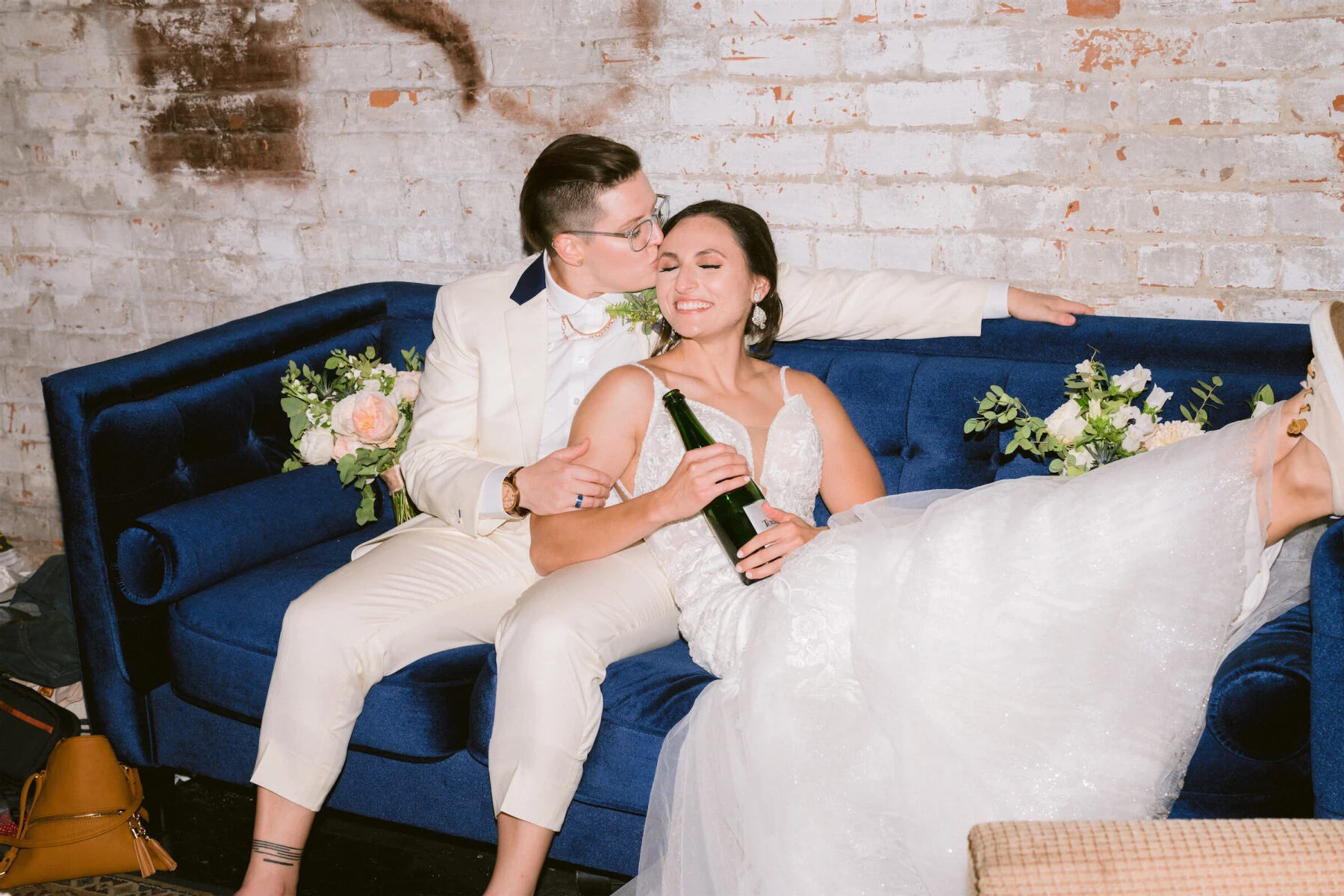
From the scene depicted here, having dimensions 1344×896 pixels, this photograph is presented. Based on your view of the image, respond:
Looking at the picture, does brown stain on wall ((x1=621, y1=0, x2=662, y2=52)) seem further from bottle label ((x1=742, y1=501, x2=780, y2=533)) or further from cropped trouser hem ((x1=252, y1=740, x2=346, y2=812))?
cropped trouser hem ((x1=252, y1=740, x2=346, y2=812))

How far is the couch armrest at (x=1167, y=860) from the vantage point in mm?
1112

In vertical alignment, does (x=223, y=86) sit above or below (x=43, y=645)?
above

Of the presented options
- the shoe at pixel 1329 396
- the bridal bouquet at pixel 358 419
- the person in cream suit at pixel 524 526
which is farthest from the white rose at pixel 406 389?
the shoe at pixel 1329 396

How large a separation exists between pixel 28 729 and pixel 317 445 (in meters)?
0.87

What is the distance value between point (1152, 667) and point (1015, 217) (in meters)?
1.33

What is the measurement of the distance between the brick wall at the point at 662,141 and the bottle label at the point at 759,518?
3.22 feet

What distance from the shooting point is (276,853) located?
2078 millimetres

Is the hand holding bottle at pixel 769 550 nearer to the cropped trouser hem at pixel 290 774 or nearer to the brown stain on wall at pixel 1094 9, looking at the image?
the cropped trouser hem at pixel 290 774

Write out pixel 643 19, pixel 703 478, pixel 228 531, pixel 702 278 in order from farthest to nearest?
pixel 643 19 < pixel 228 531 < pixel 702 278 < pixel 703 478

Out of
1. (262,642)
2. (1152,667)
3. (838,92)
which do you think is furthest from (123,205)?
(1152,667)

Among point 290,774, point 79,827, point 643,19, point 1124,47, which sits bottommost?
point 79,827

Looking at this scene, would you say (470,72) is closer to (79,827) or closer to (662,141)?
(662,141)

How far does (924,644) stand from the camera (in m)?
1.69

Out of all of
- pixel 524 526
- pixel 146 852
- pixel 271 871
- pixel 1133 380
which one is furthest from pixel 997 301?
pixel 146 852
